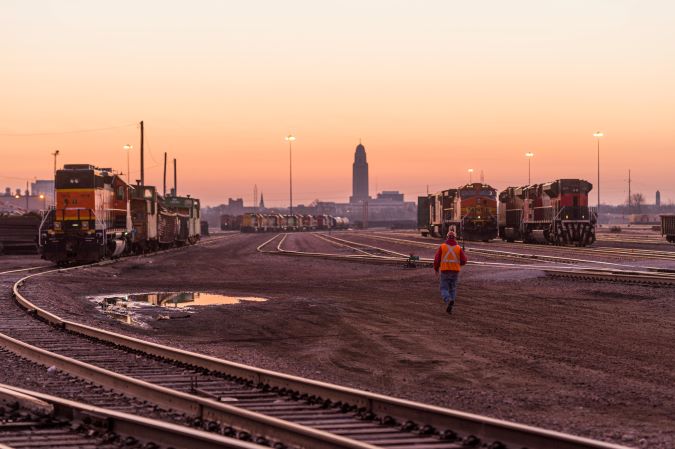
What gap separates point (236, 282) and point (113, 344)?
570 inches

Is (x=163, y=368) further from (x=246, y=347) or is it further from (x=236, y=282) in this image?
(x=236, y=282)

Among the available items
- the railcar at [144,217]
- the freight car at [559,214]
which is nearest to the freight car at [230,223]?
the freight car at [559,214]

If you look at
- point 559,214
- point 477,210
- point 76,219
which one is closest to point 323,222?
point 477,210

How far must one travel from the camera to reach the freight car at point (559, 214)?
5141cm

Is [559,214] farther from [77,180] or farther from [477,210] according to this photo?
[77,180]

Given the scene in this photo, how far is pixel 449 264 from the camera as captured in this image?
1778cm

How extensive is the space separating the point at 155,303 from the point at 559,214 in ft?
119

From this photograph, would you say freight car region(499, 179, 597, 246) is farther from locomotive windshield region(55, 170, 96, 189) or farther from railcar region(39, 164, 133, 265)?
locomotive windshield region(55, 170, 96, 189)

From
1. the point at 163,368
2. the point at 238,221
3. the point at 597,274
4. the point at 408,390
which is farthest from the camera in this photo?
the point at 238,221

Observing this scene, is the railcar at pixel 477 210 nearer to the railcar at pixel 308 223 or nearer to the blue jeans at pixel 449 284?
the blue jeans at pixel 449 284

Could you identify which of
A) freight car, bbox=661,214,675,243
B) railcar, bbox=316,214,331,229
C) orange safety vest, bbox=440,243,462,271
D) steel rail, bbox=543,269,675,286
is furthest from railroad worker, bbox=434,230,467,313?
railcar, bbox=316,214,331,229

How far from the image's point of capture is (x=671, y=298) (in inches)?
800

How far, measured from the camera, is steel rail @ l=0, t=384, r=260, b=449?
6477mm

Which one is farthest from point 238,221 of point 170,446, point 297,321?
point 170,446
